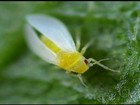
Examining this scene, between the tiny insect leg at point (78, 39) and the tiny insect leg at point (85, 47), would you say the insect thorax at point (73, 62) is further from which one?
the tiny insect leg at point (78, 39)

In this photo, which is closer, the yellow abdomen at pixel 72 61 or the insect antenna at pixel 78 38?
the yellow abdomen at pixel 72 61

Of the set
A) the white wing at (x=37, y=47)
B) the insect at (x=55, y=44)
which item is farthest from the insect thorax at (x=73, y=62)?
the white wing at (x=37, y=47)

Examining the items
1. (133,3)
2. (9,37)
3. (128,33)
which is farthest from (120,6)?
(9,37)

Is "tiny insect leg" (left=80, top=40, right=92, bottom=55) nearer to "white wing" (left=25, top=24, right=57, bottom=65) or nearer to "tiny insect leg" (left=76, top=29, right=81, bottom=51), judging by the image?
"tiny insect leg" (left=76, top=29, right=81, bottom=51)

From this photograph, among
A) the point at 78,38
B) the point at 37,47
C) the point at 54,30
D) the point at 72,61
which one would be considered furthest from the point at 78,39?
the point at 72,61

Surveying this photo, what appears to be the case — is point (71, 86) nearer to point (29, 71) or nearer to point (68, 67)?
point (68, 67)

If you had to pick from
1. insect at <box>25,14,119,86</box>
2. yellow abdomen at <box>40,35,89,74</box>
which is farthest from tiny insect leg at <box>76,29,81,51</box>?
yellow abdomen at <box>40,35,89,74</box>

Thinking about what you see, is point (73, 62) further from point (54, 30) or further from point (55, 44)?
point (54, 30)
